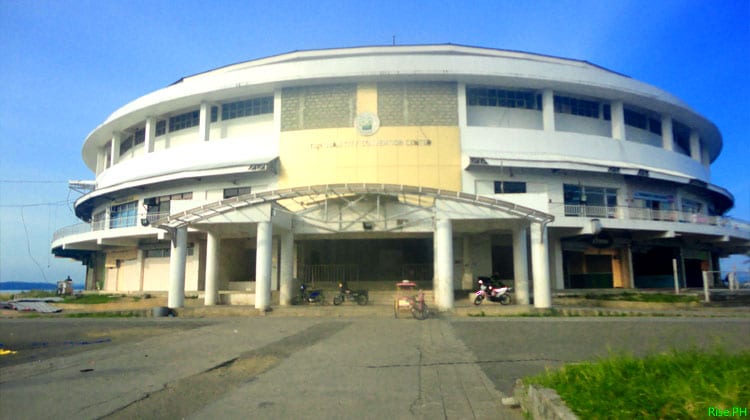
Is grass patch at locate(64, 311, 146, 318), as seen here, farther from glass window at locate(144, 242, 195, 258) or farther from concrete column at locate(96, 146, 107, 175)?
concrete column at locate(96, 146, 107, 175)

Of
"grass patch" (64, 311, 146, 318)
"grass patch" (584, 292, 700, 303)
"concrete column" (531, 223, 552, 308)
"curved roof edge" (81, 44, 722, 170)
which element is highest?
"curved roof edge" (81, 44, 722, 170)

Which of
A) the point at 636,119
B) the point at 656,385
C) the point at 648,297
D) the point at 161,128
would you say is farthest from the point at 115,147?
the point at 656,385

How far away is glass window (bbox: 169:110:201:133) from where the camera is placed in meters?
29.3

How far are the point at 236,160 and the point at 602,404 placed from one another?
24246 millimetres

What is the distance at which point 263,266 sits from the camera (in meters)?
19.2

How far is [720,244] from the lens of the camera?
31453mm

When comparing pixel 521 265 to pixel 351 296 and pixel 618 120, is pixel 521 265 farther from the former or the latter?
pixel 618 120

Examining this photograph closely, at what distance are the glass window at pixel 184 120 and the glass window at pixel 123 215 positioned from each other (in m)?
5.17

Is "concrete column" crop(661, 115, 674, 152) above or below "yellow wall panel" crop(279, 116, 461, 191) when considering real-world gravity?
above

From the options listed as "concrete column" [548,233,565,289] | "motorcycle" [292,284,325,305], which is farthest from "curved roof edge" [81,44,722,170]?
"motorcycle" [292,284,325,305]

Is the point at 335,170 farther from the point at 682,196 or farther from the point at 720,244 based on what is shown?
the point at 720,244

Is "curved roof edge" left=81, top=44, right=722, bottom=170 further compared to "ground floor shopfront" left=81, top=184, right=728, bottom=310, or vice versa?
"curved roof edge" left=81, top=44, right=722, bottom=170

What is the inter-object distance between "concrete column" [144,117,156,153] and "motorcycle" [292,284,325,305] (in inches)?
568

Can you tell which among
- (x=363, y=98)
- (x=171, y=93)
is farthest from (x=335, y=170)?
(x=171, y=93)
